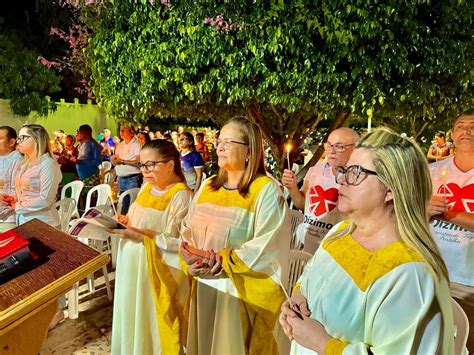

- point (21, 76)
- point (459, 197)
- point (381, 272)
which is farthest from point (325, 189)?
point (21, 76)

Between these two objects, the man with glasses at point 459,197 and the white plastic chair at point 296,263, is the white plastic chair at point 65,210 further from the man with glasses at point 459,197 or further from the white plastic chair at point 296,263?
the man with glasses at point 459,197

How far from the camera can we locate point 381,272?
1.32 metres

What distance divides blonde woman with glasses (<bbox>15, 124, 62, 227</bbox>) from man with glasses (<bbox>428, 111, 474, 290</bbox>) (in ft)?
10.5

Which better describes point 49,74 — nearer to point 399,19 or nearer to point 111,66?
point 111,66

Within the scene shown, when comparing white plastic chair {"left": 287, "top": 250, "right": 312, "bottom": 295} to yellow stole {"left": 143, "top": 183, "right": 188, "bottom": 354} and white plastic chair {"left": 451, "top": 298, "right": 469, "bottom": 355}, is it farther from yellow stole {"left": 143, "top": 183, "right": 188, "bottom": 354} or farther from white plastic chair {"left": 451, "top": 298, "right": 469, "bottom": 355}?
white plastic chair {"left": 451, "top": 298, "right": 469, "bottom": 355}

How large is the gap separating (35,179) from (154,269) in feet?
5.89

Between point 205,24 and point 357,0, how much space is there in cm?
148

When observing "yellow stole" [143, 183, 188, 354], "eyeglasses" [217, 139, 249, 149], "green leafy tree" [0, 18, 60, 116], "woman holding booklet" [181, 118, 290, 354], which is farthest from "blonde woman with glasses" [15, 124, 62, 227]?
"green leafy tree" [0, 18, 60, 116]

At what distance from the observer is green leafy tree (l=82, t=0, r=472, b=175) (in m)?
4.14

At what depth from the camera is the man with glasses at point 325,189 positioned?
3189mm

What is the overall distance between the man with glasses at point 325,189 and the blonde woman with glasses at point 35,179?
7.16 ft

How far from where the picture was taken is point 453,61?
4.52 metres

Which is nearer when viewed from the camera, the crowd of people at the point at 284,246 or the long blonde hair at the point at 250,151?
the crowd of people at the point at 284,246

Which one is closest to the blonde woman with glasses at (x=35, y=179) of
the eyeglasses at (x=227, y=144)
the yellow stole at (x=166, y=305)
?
the yellow stole at (x=166, y=305)
